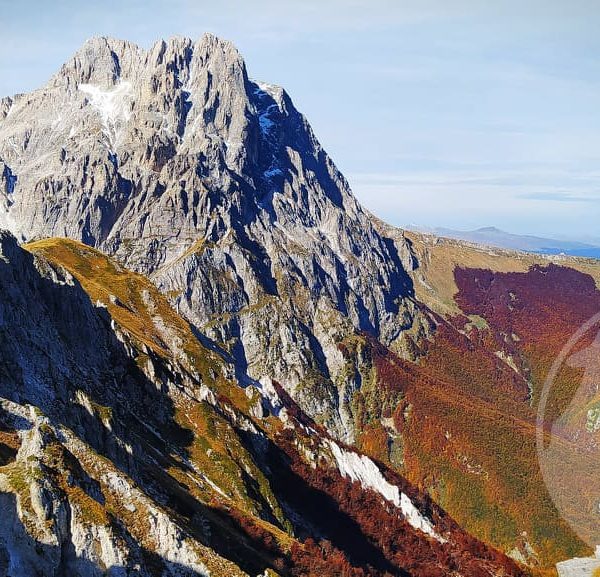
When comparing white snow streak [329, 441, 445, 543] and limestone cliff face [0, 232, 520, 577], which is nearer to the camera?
limestone cliff face [0, 232, 520, 577]

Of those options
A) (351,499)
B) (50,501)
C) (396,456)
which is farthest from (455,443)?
(50,501)

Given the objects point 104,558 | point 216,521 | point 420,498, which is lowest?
point 420,498

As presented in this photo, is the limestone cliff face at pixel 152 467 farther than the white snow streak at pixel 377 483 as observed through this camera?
No

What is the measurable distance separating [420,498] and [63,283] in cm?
8778

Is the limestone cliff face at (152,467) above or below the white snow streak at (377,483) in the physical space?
above

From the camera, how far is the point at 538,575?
115 meters

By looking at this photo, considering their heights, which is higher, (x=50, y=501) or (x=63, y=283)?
(x=63, y=283)

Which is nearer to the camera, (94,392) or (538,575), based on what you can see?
(94,392)

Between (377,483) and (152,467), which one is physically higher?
(152,467)

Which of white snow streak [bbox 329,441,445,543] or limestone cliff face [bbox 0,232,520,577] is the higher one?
limestone cliff face [bbox 0,232,520,577]

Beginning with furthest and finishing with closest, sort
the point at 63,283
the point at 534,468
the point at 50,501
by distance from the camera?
the point at 534,468
the point at 63,283
the point at 50,501

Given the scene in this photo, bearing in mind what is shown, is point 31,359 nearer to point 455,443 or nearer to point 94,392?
point 94,392

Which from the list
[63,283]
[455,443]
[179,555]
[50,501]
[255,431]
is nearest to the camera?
[50,501]

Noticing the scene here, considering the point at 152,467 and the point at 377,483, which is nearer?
the point at 152,467
